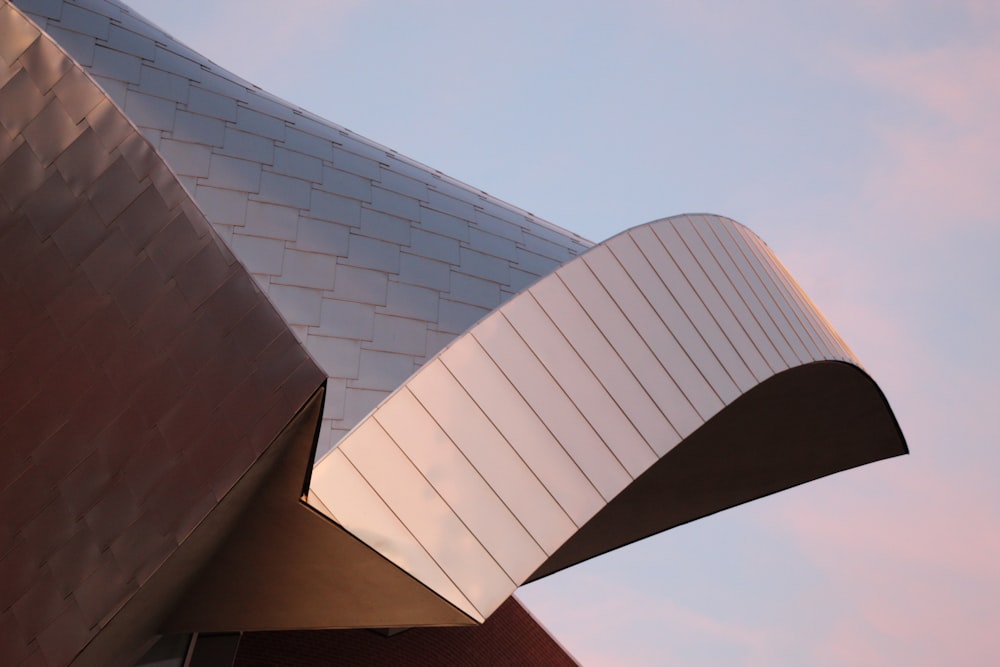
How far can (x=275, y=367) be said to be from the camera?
25.1 ft

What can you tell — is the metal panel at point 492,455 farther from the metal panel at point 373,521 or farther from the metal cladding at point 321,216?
the metal cladding at point 321,216

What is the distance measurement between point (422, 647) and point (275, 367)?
1378 centimetres

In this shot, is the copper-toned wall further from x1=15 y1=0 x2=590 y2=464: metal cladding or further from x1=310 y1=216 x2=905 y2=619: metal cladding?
x1=15 y1=0 x2=590 y2=464: metal cladding

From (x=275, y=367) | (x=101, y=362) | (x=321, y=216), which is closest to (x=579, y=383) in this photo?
(x=275, y=367)

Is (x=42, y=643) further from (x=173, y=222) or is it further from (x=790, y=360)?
(x=790, y=360)

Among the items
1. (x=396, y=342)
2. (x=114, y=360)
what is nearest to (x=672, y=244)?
(x=396, y=342)

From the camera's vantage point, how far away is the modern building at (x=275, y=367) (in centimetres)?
733

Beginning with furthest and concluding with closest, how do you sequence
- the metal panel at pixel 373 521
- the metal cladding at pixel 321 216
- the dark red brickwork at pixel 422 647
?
the dark red brickwork at pixel 422 647, the metal cladding at pixel 321 216, the metal panel at pixel 373 521

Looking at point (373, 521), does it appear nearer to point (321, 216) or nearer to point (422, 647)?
point (321, 216)

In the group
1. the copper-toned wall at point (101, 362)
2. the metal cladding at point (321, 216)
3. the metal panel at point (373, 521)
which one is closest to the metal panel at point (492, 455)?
the metal panel at point (373, 521)

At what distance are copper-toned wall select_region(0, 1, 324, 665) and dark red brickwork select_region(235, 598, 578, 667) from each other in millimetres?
10497

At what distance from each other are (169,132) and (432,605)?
27.0ft

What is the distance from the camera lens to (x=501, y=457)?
31.7ft

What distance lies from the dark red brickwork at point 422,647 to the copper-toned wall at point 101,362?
1050 centimetres
